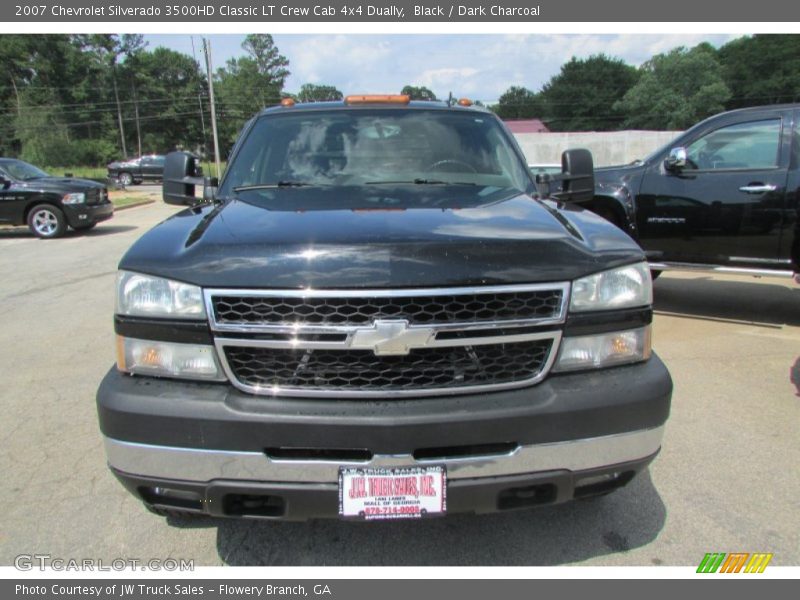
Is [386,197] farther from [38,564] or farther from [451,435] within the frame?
[38,564]

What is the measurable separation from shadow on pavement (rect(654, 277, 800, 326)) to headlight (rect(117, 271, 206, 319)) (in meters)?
5.65

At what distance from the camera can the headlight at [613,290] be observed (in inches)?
82.7

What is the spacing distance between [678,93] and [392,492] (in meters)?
90.8

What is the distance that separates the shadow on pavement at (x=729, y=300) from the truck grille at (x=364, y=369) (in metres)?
5.03

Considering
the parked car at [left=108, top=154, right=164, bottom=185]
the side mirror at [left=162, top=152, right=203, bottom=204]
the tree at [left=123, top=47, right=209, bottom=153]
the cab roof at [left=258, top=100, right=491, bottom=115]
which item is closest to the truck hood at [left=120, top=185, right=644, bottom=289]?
the side mirror at [left=162, top=152, right=203, bottom=204]

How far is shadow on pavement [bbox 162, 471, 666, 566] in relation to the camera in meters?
2.46

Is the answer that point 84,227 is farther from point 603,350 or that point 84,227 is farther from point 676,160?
point 603,350

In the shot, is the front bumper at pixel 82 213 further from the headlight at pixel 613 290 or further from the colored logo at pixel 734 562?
the colored logo at pixel 734 562

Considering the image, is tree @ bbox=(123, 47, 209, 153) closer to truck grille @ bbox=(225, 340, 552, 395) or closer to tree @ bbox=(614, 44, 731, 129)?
tree @ bbox=(614, 44, 731, 129)

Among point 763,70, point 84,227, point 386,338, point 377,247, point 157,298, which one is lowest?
point 84,227

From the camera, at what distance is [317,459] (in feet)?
6.44

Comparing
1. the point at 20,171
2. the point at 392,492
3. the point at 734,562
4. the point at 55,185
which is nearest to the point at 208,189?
the point at 392,492

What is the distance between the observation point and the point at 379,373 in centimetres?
201

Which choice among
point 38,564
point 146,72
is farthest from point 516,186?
point 146,72
